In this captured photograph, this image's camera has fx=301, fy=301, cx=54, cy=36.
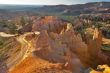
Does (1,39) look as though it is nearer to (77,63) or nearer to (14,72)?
(77,63)

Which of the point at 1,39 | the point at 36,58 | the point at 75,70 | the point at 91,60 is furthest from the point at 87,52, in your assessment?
the point at 1,39

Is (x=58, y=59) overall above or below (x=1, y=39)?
above

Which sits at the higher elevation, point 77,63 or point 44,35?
point 44,35

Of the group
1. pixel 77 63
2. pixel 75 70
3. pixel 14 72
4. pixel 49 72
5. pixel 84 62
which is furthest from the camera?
pixel 84 62

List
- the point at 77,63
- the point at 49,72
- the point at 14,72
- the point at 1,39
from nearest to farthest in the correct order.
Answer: the point at 49,72 → the point at 14,72 → the point at 77,63 → the point at 1,39

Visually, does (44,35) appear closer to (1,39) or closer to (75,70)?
(75,70)

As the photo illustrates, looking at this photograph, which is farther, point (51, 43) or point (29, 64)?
point (51, 43)

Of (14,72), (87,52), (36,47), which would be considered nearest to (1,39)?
(87,52)

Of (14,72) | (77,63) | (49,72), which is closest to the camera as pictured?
(49,72)

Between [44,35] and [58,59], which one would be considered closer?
[58,59]

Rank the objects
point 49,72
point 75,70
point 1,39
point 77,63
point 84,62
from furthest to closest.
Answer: point 1,39, point 84,62, point 77,63, point 75,70, point 49,72
